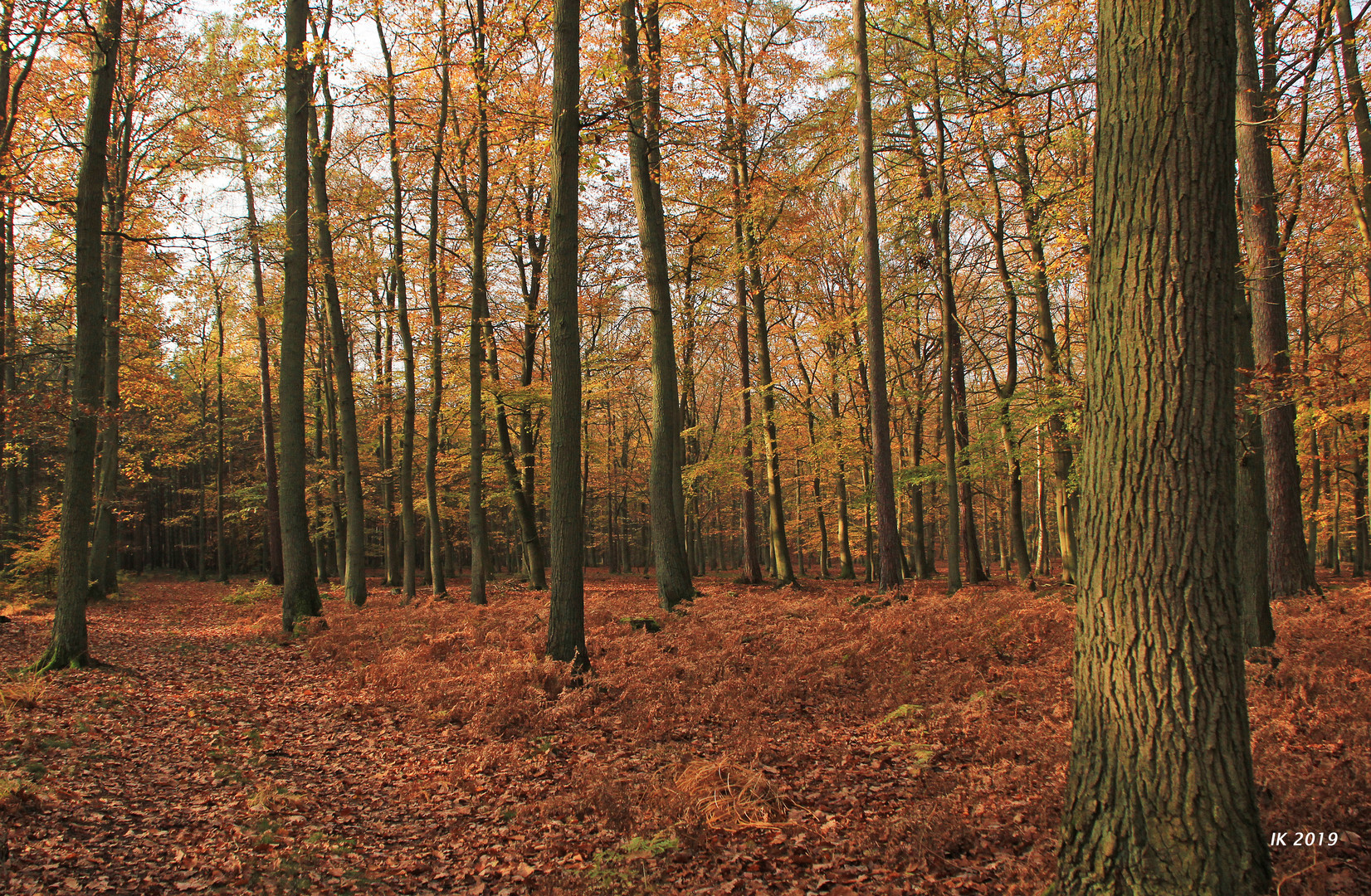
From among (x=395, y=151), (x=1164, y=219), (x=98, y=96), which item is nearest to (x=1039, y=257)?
(x=1164, y=219)

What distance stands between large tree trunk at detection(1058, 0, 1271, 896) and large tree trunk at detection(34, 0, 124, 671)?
10.4m

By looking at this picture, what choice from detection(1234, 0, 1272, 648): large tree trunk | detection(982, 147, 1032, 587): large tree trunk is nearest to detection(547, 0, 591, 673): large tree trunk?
detection(1234, 0, 1272, 648): large tree trunk

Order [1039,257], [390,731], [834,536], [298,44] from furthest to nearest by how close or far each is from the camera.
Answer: [834,536], [1039,257], [298,44], [390,731]

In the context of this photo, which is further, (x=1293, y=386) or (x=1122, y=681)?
(x=1293, y=386)

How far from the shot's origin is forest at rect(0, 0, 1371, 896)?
9.28 ft

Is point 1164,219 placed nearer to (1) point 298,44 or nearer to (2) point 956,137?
(1) point 298,44

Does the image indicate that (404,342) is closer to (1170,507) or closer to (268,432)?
(268,432)

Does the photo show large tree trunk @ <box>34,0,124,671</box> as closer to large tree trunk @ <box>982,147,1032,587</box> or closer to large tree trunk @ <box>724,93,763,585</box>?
large tree trunk @ <box>724,93,763,585</box>

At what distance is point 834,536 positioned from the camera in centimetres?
3775

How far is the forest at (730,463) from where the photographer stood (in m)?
2.83

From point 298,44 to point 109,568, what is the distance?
1589 cm

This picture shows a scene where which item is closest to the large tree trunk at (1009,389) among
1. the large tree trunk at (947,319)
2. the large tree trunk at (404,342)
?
the large tree trunk at (947,319)

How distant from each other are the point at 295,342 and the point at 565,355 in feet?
22.6

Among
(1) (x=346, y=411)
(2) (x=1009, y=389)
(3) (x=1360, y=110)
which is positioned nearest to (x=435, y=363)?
(1) (x=346, y=411)
